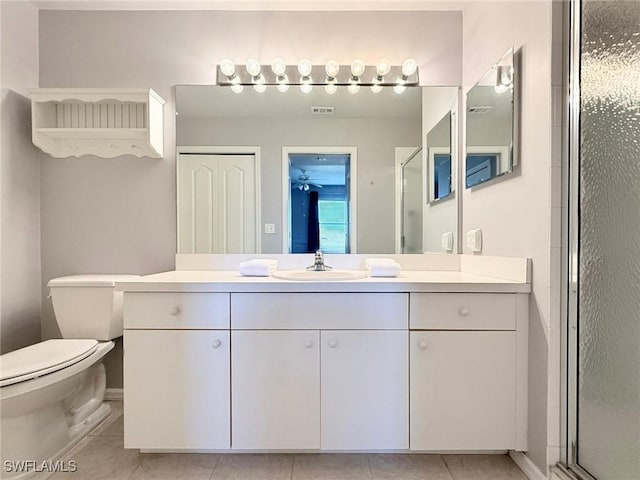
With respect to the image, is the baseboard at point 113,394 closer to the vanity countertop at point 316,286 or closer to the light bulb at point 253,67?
the vanity countertop at point 316,286

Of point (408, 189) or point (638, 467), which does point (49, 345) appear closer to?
point (408, 189)

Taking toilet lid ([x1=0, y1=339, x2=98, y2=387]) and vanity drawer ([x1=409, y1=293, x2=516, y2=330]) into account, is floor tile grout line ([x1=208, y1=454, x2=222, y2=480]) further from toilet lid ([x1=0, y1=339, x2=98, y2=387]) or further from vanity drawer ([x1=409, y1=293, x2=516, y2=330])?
vanity drawer ([x1=409, y1=293, x2=516, y2=330])

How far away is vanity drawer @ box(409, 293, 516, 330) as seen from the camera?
55.3 inches

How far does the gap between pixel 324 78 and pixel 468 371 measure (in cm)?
162

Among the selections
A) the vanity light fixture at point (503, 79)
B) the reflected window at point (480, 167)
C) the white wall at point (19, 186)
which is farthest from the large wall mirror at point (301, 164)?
the white wall at point (19, 186)

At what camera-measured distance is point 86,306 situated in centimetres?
177

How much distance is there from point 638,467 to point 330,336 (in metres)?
1.00

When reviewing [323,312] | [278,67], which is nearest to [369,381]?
[323,312]

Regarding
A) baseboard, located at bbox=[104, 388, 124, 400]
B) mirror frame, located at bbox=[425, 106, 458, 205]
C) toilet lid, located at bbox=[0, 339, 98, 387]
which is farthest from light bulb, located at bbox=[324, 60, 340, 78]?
baseboard, located at bbox=[104, 388, 124, 400]

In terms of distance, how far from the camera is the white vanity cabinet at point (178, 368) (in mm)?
1410

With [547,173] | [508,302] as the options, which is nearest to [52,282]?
[508,302]

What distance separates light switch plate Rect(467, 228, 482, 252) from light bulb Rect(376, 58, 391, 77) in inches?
38.1

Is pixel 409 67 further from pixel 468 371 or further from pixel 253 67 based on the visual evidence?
pixel 468 371

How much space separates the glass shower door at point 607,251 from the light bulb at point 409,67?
0.84 metres
